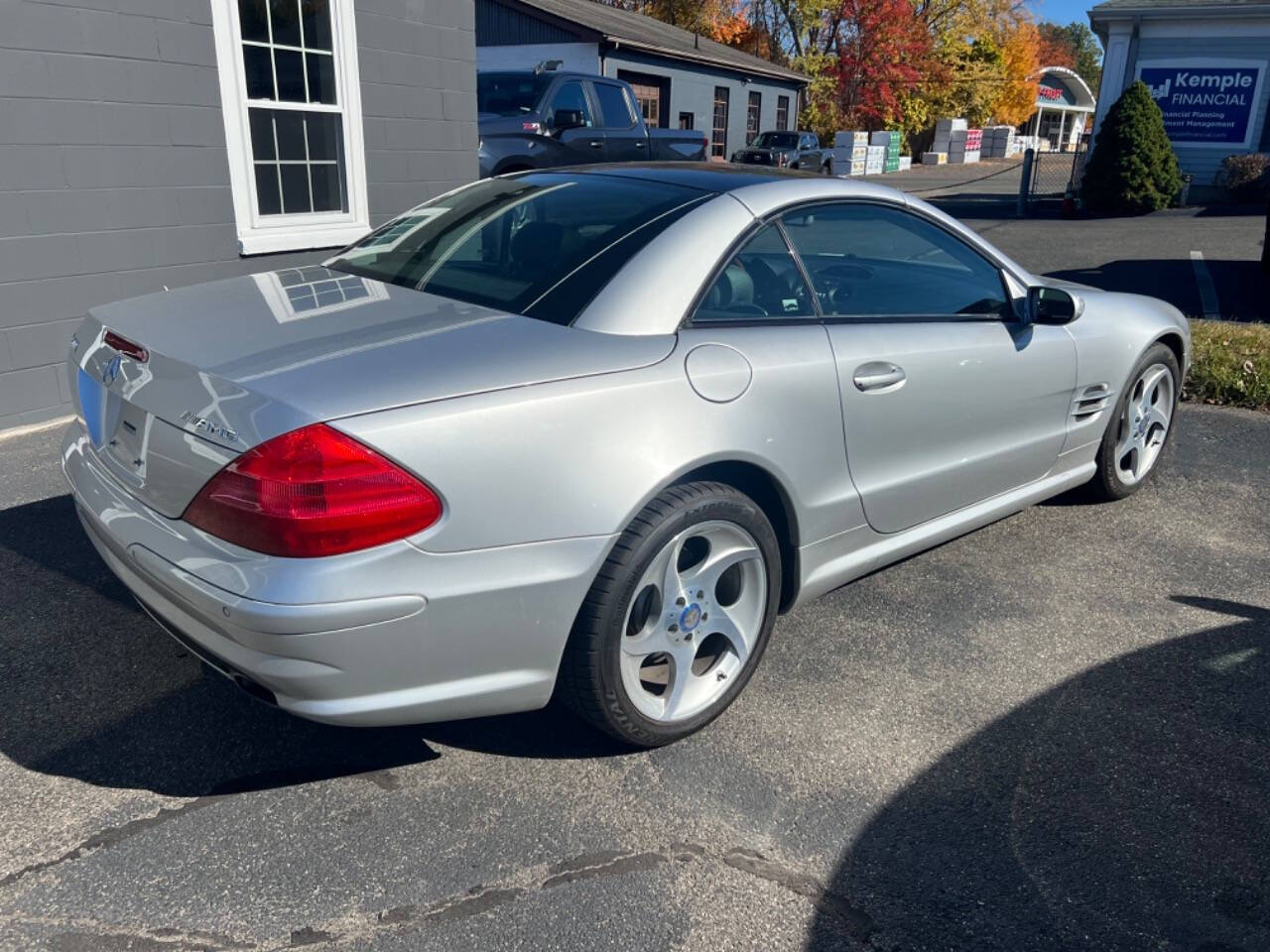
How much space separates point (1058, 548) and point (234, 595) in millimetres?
3321

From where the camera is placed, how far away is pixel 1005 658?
135 inches

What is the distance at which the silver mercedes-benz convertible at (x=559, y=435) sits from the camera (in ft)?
7.43

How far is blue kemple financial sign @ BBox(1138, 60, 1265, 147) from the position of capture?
1983 cm

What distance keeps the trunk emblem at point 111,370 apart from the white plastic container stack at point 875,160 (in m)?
36.1

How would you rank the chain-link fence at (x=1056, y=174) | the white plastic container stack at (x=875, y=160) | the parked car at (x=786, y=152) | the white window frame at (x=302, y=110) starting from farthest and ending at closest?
the white plastic container stack at (x=875, y=160) → the parked car at (x=786, y=152) → the chain-link fence at (x=1056, y=174) → the white window frame at (x=302, y=110)

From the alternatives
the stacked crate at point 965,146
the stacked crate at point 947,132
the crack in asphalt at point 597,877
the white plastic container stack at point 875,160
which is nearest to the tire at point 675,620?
the crack in asphalt at point 597,877

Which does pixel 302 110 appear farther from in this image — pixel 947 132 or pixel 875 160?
pixel 947 132

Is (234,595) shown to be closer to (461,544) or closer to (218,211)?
(461,544)

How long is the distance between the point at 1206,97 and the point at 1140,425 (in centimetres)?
1905

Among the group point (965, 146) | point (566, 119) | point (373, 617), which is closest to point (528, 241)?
point (373, 617)

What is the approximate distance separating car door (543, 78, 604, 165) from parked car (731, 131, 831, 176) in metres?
17.3

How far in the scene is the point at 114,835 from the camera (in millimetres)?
2488

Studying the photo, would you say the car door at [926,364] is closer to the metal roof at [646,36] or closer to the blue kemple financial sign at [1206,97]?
the blue kemple financial sign at [1206,97]

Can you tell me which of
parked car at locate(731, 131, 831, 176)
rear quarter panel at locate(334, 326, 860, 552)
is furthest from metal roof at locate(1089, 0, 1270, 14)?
rear quarter panel at locate(334, 326, 860, 552)
